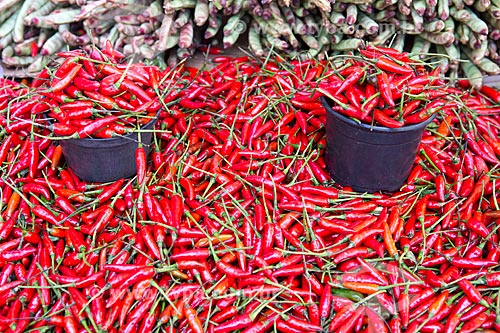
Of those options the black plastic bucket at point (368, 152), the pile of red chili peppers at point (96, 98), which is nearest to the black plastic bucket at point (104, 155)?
the pile of red chili peppers at point (96, 98)

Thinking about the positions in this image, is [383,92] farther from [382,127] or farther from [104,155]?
[104,155]

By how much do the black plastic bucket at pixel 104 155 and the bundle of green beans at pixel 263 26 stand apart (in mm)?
1116

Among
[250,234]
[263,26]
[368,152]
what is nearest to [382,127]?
[368,152]

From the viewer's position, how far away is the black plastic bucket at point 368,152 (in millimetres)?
2777

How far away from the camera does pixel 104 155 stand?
295 centimetres

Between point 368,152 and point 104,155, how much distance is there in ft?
4.83

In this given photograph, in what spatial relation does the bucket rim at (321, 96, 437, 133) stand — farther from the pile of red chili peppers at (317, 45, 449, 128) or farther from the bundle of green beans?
the bundle of green beans

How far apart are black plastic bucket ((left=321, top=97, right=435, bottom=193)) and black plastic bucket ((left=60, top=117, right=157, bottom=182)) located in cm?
105

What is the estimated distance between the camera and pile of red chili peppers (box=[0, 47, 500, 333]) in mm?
2459

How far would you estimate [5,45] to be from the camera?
4098 millimetres

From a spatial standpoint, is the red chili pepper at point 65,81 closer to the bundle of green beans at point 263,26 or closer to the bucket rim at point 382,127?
the bundle of green beans at point 263,26

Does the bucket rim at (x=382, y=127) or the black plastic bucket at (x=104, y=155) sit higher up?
the bucket rim at (x=382, y=127)

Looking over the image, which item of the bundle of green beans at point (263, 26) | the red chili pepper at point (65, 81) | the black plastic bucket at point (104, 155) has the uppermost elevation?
the red chili pepper at point (65, 81)

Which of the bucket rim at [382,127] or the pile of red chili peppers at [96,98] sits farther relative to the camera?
the pile of red chili peppers at [96,98]
